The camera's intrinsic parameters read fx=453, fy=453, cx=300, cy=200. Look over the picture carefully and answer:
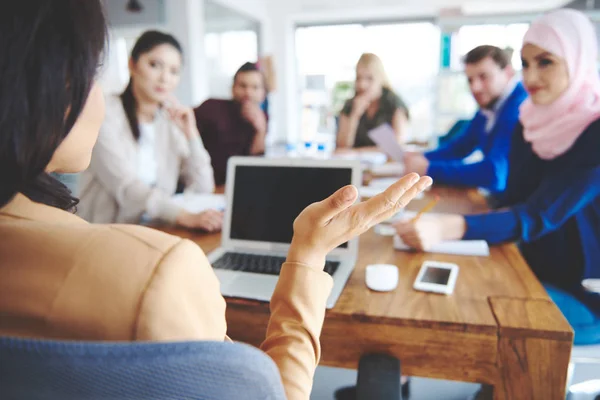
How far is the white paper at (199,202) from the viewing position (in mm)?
1677

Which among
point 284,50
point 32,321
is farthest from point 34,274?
point 284,50

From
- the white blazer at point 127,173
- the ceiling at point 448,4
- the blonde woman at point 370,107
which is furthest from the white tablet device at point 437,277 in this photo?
the ceiling at point 448,4

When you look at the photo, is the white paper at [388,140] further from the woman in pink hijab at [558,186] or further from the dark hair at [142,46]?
the dark hair at [142,46]

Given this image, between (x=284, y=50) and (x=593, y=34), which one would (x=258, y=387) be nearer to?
(x=593, y=34)

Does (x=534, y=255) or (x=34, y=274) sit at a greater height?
(x=34, y=274)

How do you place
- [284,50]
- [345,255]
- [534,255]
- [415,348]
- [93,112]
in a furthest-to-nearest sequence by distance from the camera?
[284,50] < [534,255] < [345,255] < [415,348] < [93,112]

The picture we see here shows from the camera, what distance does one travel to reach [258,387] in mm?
413

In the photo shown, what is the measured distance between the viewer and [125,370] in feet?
1.14

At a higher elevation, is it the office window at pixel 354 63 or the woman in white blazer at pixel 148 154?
the office window at pixel 354 63

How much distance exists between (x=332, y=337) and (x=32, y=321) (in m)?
0.65

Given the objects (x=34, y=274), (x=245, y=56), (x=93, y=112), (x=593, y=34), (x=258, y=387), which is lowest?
(x=258, y=387)

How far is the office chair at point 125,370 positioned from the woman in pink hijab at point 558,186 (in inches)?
38.2

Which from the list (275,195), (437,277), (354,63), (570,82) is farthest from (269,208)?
(354,63)

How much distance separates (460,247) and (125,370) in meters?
1.13
